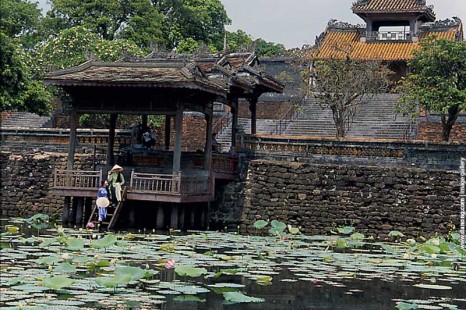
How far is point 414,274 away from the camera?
1570 cm

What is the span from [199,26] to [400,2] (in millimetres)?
11862

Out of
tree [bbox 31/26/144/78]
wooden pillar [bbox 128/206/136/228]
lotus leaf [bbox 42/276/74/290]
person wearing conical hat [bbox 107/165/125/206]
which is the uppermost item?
tree [bbox 31/26/144/78]

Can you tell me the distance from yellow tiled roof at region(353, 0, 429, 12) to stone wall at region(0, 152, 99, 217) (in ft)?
77.5

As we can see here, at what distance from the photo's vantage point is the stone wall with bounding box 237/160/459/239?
→ 25.0 m

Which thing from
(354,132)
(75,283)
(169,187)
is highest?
(354,132)

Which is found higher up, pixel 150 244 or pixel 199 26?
pixel 199 26

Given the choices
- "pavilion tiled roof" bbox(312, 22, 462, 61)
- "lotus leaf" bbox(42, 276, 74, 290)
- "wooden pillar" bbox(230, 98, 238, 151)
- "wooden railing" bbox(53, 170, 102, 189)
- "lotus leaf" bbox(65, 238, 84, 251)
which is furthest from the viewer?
"pavilion tiled roof" bbox(312, 22, 462, 61)

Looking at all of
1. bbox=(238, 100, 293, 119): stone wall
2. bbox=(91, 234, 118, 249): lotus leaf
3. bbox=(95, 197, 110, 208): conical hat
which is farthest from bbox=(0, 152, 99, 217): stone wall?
bbox=(238, 100, 293, 119): stone wall

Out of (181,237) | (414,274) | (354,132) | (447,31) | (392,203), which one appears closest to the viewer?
(414,274)

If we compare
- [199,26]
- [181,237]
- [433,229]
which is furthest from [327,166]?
[199,26]

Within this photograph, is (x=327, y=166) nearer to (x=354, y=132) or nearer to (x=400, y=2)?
(x=354, y=132)

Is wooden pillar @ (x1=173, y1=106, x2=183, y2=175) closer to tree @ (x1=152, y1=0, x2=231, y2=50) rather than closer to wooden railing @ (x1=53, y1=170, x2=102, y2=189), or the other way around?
wooden railing @ (x1=53, y1=170, x2=102, y2=189)

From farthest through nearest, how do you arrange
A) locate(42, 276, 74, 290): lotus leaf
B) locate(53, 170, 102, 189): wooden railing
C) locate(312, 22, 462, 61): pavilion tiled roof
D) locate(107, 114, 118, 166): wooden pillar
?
locate(312, 22, 462, 61): pavilion tiled roof < locate(107, 114, 118, 166): wooden pillar < locate(53, 170, 102, 189): wooden railing < locate(42, 276, 74, 290): lotus leaf

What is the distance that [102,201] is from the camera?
22.8 m
